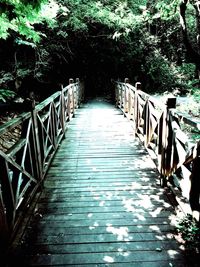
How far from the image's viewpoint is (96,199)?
404 centimetres

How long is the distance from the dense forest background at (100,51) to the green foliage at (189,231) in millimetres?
8612

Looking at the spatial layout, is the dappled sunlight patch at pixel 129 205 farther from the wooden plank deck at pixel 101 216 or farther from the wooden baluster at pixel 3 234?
the wooden baluster at pixel 3 234

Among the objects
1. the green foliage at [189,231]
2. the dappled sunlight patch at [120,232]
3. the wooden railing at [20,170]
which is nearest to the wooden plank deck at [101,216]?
the dappled sunlight patch at [120,232]

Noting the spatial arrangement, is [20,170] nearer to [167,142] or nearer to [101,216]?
[101,216]

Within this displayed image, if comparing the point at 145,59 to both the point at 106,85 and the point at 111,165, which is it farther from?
the point at 111,165

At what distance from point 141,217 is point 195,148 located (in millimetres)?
1312

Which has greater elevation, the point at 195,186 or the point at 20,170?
the point at 20,170

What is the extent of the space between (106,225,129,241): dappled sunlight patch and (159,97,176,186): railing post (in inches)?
52.2

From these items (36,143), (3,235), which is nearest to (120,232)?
(3,235)

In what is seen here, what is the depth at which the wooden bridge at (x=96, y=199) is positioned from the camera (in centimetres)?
281

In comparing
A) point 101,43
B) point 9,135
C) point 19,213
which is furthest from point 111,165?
point 101,43

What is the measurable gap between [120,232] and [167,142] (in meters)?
1.63

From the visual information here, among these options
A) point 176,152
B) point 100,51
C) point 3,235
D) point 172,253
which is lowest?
point 172,253

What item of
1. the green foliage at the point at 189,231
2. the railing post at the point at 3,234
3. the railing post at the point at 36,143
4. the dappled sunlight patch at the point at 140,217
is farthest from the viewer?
the railing post at the point at 36,143
